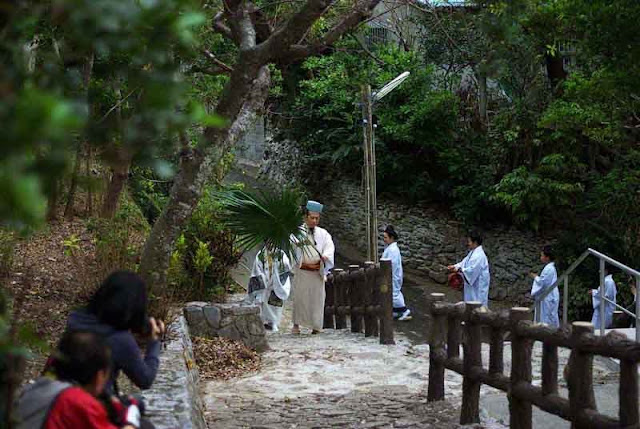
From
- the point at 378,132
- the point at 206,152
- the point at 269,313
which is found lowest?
the point at 269,313

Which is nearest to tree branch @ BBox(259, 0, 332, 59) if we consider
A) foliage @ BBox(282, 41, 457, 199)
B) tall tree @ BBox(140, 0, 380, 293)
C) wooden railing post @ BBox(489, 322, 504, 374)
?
tall tree @ BBox(140, 0, 380, 293)

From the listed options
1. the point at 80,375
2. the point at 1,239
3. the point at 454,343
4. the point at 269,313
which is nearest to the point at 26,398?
the point at 80,375

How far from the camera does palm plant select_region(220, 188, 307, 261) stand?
9109 millimetres

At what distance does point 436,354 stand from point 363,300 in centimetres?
415

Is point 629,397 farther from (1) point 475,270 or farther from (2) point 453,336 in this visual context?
(1) point 475,270

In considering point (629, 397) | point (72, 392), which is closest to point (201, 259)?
point (629, 397)

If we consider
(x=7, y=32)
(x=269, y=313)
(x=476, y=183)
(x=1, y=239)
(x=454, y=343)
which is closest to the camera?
(x=7, y=32)

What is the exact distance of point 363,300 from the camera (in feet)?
36.2

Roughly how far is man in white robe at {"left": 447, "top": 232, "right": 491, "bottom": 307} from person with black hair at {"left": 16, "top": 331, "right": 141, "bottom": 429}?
8.86 metres

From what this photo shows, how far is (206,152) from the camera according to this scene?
7625 mm

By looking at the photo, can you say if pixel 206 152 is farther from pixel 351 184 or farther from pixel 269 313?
pixel 351 184

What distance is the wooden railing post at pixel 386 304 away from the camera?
32.9ft

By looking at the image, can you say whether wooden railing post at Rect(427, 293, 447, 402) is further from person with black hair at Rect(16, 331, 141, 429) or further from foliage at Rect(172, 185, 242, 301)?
person with black hair at Rect(16, 331, 141, 429)

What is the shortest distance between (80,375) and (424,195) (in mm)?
18049
